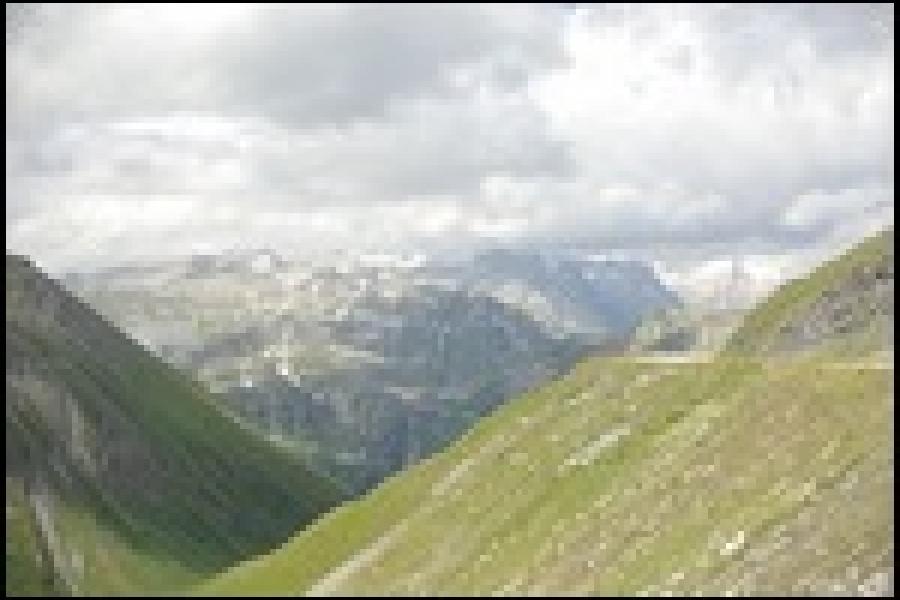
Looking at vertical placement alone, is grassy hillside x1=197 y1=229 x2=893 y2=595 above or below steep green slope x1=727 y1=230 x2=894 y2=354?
below

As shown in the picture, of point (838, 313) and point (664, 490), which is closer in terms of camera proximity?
point (664, 490)

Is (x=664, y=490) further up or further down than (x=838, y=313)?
further down

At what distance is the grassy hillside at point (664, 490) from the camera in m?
62.1

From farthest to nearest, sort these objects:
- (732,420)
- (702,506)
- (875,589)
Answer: (732,420)
(702,506)
(875,589)

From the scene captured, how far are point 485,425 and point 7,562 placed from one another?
2858 inches

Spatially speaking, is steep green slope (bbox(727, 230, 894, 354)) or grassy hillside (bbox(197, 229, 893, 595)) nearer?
grassy hillside (bbox(197, 229, 893, 595))

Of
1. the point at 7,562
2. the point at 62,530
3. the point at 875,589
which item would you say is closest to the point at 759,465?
the point at 875,589

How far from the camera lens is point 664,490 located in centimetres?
8494

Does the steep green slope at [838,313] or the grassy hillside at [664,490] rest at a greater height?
the steep green slope at [838,313]

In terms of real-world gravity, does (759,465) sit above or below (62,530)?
above

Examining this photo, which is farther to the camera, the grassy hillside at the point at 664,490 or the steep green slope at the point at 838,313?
the steep green slope at the point at 838,313

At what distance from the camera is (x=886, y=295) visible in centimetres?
11338

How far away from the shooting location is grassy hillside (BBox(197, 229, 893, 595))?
6212cm

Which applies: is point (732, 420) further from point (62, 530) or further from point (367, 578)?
point (62, 530)
